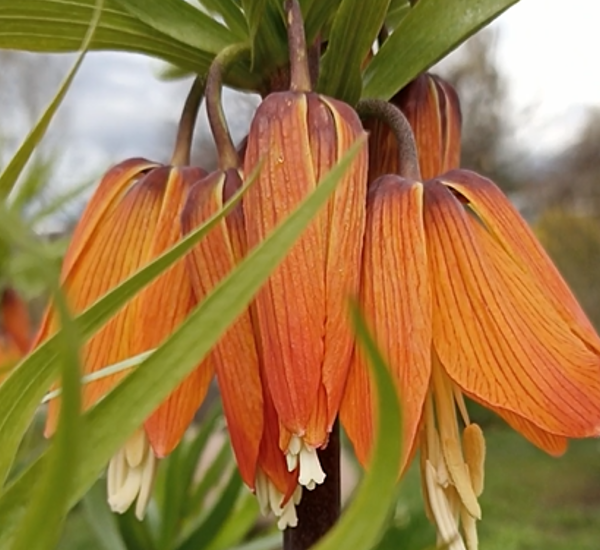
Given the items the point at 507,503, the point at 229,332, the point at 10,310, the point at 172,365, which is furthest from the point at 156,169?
the point at 507,503

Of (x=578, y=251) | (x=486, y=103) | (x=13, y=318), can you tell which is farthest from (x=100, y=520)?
(x=486, y=103)

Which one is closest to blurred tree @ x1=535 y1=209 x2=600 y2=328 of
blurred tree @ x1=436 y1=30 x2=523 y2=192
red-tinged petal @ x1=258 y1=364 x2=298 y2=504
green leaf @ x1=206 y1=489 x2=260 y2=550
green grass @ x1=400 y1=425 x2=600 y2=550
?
green grass @ x1=400 y1=425 x2=600 y2=550

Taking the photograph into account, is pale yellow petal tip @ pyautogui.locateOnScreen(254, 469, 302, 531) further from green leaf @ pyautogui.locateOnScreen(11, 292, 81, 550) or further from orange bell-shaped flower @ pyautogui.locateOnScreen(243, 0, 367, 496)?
green leaf @ pyautogui.locateOnScreen(11, 292, 81, 550)

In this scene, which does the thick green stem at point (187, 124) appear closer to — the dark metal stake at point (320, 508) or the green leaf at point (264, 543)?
the dark metal stake at point (320, 508)

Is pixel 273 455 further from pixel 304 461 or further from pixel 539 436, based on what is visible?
pixel 539 436

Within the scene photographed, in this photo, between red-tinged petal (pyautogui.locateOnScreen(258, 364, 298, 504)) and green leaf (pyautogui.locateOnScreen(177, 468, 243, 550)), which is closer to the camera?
red-tinged petal (pyautogui.locateOnScreen(258, 364, 298, 504))

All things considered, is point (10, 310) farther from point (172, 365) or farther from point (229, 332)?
point (172, 365)
